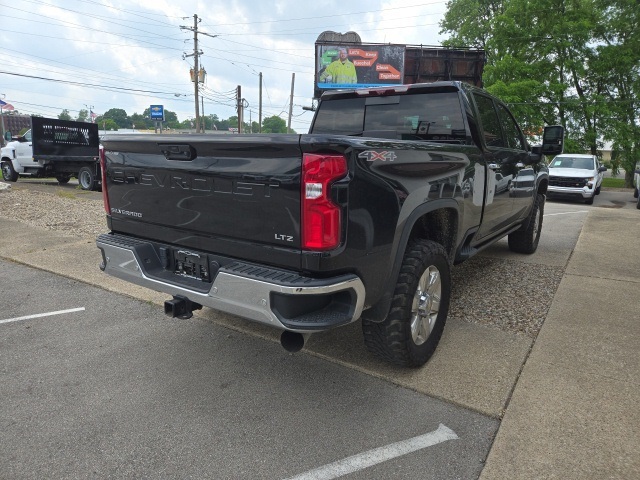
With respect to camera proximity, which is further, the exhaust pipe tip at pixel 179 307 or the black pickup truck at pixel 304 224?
the exhaust pipe tip at pixel 179 307

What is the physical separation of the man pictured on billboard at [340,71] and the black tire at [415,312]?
1077 inches

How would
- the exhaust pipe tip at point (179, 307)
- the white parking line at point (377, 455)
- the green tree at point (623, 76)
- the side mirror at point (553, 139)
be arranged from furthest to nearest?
the green tree at point (623, 76) < the side mirror at point (553, 139) < the exhaust pipe tip at point (179, 307) < the white parking line at point (377, 455)

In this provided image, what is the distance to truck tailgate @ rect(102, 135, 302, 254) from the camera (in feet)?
7.50

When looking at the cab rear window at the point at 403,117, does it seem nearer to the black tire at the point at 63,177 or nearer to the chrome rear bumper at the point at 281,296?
the chrome rear bumper at the point at 281,296

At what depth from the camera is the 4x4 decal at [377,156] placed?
2285 millimetres

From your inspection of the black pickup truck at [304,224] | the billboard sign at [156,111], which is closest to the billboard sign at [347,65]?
the black pickup truck at [304,224]

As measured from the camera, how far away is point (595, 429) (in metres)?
2.42

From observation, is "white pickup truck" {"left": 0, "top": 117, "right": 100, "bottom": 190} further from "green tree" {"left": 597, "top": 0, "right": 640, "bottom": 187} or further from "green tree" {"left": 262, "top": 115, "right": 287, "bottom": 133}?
"green tree" {"left": 262, "top": 115, "right": 287, "bottom": 133}

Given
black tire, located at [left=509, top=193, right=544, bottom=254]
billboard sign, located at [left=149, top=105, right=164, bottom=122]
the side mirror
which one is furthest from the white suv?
billboard sign, located at [left=149, top=105, right=164, bottom=122]

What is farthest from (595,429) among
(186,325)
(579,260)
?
(579,260)

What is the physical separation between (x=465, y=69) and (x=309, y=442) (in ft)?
78.0

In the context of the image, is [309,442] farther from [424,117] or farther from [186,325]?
[424,117]

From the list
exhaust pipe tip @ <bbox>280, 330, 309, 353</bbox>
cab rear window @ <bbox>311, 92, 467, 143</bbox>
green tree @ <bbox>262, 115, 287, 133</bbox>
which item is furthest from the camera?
green tree @ <bbox>262, 115, 287, 133</bbox>

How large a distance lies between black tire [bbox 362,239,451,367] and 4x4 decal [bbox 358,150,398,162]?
0.65 metres
